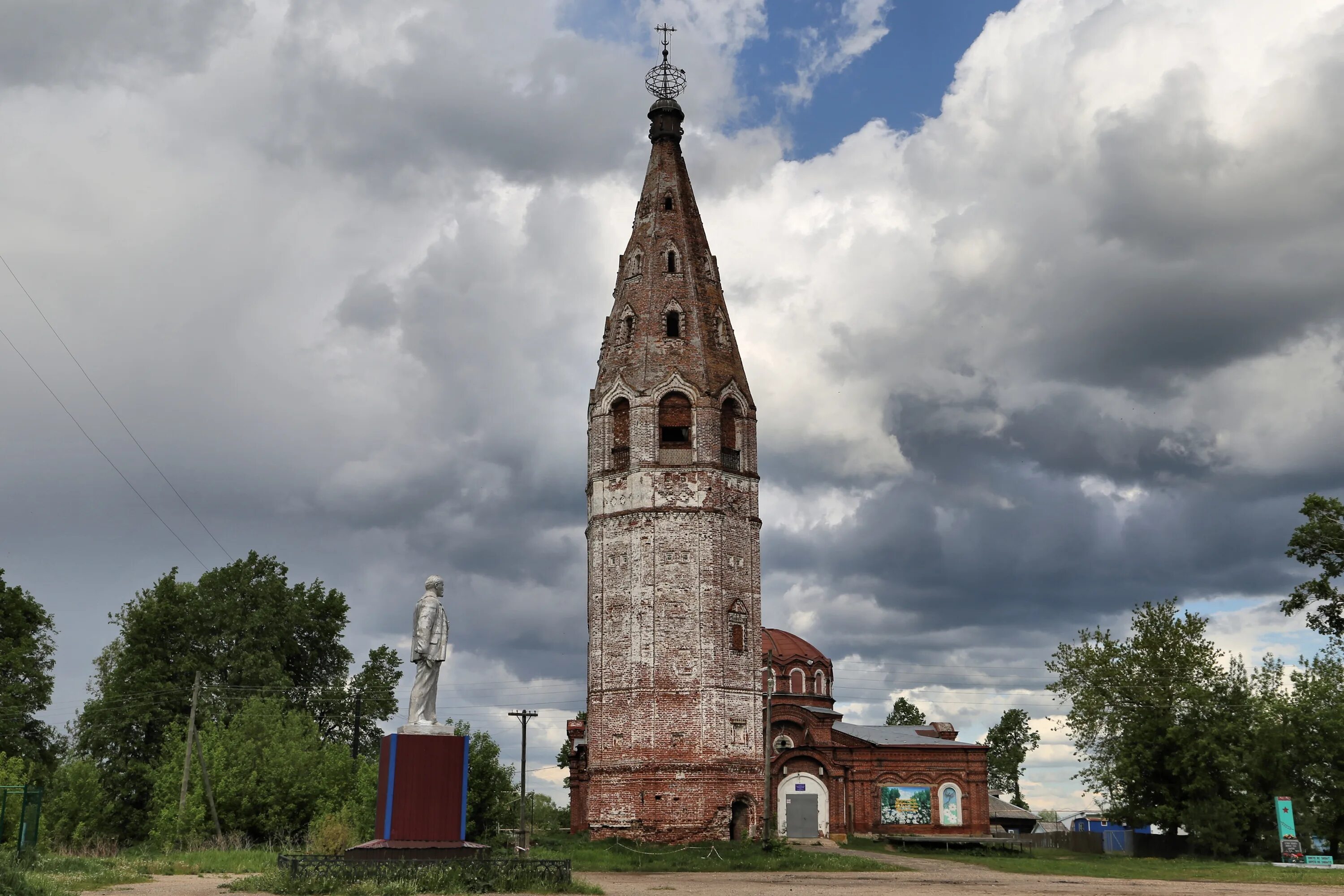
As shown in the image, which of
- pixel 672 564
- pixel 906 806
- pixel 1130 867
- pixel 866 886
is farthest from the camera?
pixel 906 806

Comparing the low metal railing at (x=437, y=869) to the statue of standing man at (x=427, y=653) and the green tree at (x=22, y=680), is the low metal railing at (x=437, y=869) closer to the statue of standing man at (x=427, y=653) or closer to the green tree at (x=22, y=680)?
the statue of standing man at (x=427, y=653)

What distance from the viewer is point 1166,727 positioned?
46.1 m

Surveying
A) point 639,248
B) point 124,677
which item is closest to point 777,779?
point 639,248

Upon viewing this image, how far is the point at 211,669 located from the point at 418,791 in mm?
31469

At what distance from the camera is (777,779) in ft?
161

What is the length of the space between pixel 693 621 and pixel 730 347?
35.1ft

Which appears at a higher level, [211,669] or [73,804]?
[211,669]

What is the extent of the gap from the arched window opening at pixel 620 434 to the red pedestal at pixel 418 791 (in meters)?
23.2

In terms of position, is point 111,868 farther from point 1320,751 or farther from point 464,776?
point 1320,751

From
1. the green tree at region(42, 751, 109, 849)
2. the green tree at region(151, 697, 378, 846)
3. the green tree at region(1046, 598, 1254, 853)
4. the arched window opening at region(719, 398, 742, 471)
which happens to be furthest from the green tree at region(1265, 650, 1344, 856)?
the green tree at region(42, 751, 109, 849)

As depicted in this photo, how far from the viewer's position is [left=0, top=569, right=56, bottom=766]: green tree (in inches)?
1591

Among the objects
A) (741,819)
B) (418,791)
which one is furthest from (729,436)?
(418,791)

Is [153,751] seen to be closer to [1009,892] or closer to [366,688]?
[366,688]

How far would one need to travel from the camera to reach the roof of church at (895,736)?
52000 millimetres
